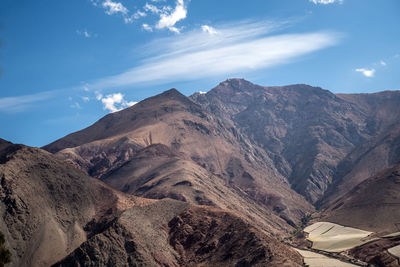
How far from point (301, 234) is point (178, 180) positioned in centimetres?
5460

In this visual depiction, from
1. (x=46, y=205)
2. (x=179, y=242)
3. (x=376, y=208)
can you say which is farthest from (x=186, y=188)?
(x=179, y=242)

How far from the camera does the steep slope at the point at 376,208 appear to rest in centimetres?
12950

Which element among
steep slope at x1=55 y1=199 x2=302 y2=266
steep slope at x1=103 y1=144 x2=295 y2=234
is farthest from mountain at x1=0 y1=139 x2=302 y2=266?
steep slope at x1=103 y1=144 x2=295 y2=234

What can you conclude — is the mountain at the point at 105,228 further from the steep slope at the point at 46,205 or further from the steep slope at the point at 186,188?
the steep slope at the point at 186,188

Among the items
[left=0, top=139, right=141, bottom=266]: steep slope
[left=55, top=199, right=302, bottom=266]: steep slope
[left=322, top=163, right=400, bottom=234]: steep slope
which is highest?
[left=0, top=139, right=141, bottom=266]: steep slope

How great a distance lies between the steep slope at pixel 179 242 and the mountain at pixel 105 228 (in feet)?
0.58

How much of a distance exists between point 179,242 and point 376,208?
288ft

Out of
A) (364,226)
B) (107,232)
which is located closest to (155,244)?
(107,232)

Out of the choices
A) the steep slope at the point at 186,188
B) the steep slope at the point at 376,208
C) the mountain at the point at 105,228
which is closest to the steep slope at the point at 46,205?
the mountain at the point at 105,228

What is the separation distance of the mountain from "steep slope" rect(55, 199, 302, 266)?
0.18 m

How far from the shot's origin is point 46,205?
94.1 m

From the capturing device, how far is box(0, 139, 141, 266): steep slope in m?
80.9

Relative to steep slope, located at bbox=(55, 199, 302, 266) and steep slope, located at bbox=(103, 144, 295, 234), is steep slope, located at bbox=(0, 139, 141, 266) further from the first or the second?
steep slope, located at bbox=(103, 144, 295, 234)

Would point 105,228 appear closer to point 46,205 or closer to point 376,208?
point 46,205
